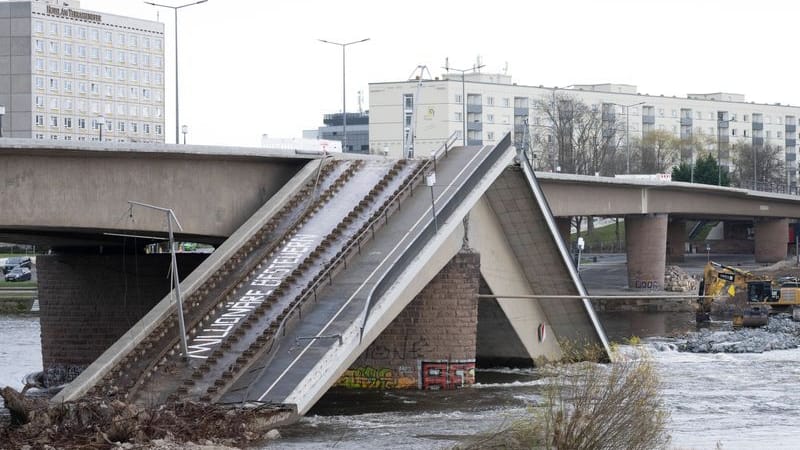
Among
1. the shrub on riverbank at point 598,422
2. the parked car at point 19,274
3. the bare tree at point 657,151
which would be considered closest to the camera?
the shrub on riverbank at point 598,422

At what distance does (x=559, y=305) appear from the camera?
158ft

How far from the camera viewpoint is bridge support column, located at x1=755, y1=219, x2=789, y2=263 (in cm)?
10431

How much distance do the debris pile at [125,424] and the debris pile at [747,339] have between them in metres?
28.4

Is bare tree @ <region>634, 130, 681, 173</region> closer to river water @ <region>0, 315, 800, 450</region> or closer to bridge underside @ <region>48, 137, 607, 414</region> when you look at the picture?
river water @ <region>0, 315, 800, 450</region>

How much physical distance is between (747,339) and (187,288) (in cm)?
2935

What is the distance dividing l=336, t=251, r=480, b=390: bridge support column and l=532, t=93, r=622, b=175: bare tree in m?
76.4

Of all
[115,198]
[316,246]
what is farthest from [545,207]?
[115,198]

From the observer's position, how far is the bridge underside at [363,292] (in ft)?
112

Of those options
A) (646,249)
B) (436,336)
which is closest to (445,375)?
(436,336)

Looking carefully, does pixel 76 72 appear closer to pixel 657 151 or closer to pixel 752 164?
pixel 657 151

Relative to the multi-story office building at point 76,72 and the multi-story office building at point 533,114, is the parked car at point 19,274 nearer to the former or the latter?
the multi-story office building at point 76,72

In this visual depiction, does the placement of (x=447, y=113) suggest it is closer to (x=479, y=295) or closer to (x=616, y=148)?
(x=616, y=148)

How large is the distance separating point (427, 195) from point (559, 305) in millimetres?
7438

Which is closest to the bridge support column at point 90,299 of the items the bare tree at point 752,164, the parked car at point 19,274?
the parked car at point 19,274
